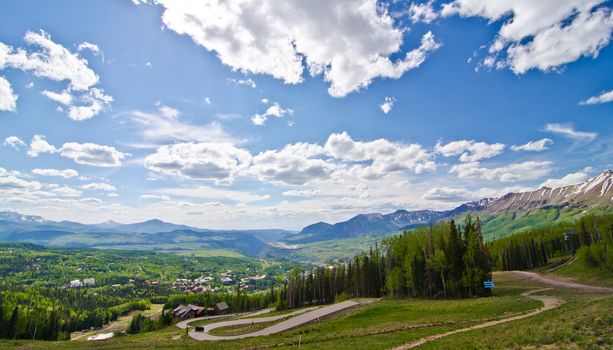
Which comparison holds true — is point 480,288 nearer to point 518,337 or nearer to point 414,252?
point 414,252

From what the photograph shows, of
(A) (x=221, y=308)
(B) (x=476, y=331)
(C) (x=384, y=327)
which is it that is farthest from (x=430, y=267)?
(A) (x=221, y=308)

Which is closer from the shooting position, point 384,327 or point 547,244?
point 384,327

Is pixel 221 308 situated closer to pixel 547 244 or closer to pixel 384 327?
pixel 384 327

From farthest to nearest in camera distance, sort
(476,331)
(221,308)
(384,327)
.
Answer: (221,308)
(384,327)
(476,331)

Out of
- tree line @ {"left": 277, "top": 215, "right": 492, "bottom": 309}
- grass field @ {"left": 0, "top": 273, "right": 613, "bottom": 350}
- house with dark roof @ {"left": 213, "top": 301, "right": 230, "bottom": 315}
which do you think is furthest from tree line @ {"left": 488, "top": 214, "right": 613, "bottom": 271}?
house with dark roof @ {"left": 213, "top": 301, "right": 230, "bottom": 315}

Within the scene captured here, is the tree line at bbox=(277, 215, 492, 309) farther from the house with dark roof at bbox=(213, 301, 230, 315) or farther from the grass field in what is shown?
the house with dark roof at bbox=(213, 301, 230, 315)

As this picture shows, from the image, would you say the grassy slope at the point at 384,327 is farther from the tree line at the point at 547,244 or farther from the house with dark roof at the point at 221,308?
the house with dark roof at the point at 221,308

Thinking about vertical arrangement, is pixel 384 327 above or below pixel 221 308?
above

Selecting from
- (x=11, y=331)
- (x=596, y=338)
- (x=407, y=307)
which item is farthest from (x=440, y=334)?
(x=11, y=331)

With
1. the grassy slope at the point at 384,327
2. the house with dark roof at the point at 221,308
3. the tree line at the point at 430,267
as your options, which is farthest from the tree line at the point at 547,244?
the house with dark roof at the point at 221,308

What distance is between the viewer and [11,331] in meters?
89.5

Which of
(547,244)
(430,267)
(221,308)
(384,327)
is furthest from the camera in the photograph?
(547,244)

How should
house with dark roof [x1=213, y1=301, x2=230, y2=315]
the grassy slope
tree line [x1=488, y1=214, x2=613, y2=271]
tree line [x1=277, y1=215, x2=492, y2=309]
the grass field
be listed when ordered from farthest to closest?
house with dark roof [x1=213, y1=301, x2=230, y2=315]
tree line [x1=488, y1=214, x2=613, y2=271]
tree line [x1=277, y1=215, x2=492, y2=309]
the grassy slope
the grass field

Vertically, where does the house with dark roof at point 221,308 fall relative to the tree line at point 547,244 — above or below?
below
